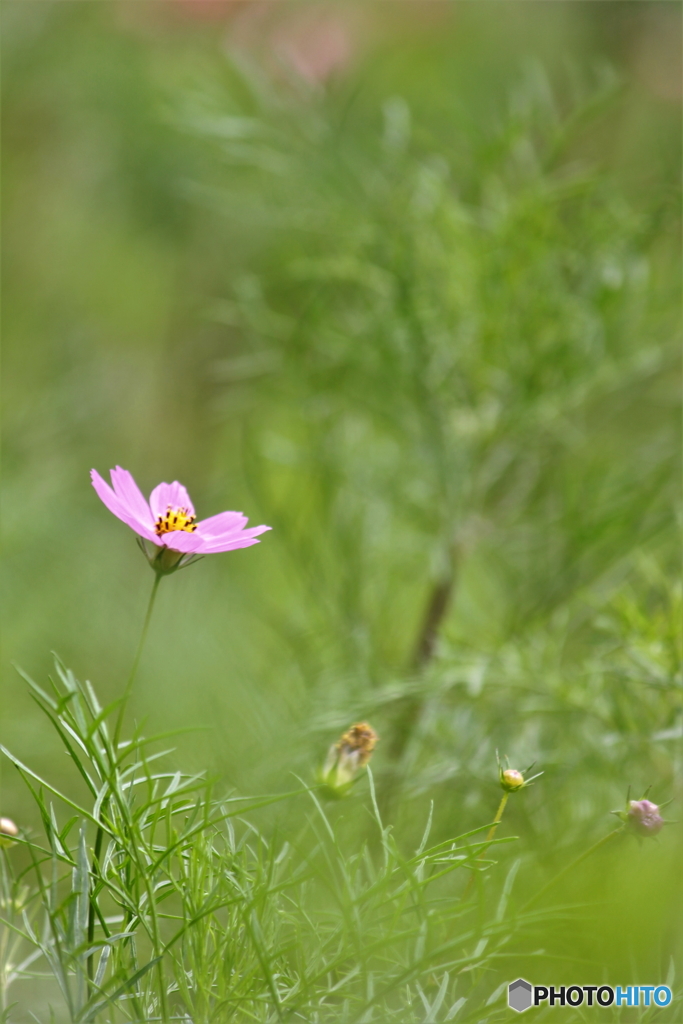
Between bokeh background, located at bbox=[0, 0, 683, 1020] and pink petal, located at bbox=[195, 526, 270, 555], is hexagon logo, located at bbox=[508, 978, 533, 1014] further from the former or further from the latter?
pink petal, located at bbox=[195, 526, 270, 555]

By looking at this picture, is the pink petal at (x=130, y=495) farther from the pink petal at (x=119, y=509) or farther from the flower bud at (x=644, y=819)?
the flower bud at (x=644, y=819)

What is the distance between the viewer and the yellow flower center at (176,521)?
0.80 ft

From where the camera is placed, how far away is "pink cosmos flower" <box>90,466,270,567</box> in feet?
0.70

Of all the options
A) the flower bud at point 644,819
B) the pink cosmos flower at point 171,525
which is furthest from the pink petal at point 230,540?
the flower bud at point 644,819

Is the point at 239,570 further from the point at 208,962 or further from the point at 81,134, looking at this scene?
the point at 81,134

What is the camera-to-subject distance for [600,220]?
0.47 metres

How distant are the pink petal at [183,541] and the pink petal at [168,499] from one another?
3 centimetres

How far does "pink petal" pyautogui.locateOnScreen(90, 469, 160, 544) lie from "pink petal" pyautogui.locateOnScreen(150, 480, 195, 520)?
0.03 m

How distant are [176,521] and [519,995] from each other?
162 millimetres

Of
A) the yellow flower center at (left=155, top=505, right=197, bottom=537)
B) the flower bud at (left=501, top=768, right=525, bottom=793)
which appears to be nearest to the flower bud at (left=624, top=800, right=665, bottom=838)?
the flower bud at (left=501, top=768, right=525, bottom=793)

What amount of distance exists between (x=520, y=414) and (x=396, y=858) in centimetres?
32

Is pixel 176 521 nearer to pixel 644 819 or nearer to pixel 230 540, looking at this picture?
pixel 230 540

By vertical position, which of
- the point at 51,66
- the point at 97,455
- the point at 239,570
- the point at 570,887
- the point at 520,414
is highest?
the point at 51,66

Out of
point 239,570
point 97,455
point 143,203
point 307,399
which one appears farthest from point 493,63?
point 307,399
